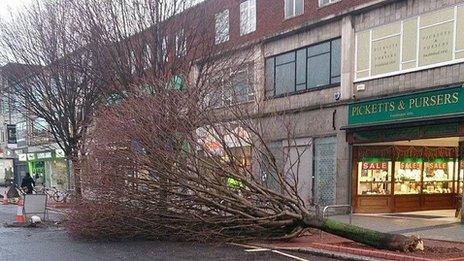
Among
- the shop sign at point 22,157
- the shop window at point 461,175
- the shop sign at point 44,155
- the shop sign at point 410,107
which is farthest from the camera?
the shop sign at point 22,157

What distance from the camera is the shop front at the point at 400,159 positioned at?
1609 centimetres

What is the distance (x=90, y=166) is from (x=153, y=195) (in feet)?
6.47

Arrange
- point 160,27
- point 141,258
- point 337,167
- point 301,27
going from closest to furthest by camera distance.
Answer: point 141,258 → point 160,27 → point 337,167 → point 301,27

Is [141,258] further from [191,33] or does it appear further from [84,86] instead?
[84,86]

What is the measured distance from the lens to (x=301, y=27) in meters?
20.3

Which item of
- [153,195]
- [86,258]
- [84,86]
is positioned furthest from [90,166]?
[84,86]

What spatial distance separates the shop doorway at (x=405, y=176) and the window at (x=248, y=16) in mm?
7908

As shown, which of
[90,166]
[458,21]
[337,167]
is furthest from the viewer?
[337,167]

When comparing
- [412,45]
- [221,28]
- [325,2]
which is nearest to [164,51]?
[221,28]

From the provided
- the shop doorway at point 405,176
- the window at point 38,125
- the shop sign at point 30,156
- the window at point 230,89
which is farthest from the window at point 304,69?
the shop sign at point 30,156

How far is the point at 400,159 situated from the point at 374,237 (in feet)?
30.0

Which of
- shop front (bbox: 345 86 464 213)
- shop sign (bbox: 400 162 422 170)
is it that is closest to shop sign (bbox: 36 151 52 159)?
shop front (bbox: 345 86 464 213)

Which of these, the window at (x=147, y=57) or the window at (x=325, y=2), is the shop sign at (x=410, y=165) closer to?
the window at (x=325, y=2)

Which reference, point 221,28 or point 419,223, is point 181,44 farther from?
point 419,223
